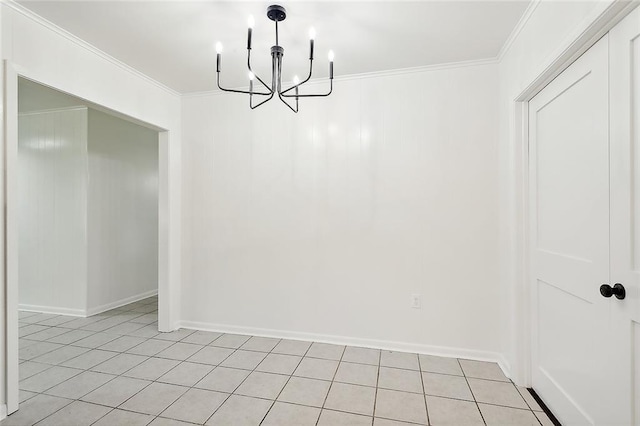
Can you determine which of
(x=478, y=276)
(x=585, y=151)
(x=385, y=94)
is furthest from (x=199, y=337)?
(x=585, y=151)

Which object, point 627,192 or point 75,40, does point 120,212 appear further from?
point 627,192

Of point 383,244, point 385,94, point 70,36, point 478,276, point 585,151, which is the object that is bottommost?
point 478,276

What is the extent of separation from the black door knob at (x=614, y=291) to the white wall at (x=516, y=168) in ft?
2.81

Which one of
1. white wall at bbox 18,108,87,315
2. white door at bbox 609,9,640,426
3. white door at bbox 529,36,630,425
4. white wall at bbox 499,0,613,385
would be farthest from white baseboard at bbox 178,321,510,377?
white wall at bbox 18,108,87,315

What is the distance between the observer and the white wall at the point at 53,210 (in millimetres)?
3842

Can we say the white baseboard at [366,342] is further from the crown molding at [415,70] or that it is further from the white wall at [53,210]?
the crown molding at [415,70]

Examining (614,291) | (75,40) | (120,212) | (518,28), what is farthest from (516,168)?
(120,212)

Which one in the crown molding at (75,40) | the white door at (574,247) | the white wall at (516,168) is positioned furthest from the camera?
the crown molding at (75,40)

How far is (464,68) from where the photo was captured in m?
2.68

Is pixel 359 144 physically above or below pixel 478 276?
above

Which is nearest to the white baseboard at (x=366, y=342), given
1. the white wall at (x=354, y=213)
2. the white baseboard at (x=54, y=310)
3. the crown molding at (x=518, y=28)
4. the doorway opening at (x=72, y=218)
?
the white wall at (x=354, y=213)

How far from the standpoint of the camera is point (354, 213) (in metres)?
2.93

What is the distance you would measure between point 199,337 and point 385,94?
2.88m

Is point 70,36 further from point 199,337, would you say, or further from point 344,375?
point 344,375
